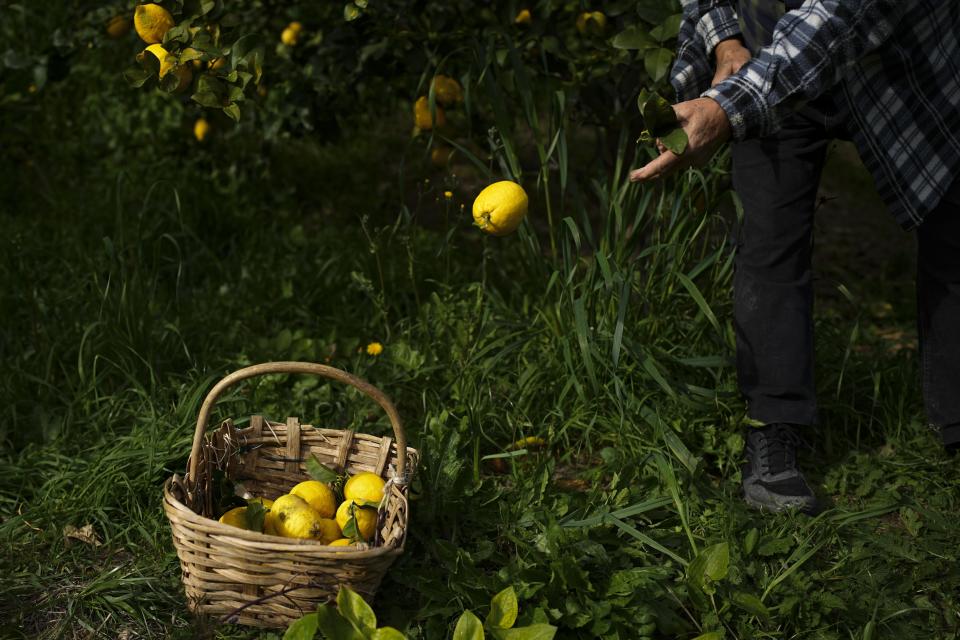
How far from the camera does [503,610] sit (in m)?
1.64

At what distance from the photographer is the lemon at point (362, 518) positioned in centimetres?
183

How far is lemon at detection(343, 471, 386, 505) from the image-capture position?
6.17ft

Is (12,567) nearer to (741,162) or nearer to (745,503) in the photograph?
(745,503)

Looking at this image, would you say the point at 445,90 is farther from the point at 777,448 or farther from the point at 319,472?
the point at 777,448

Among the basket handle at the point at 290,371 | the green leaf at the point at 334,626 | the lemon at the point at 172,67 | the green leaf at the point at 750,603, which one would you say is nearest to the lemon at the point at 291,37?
the lemon at the point at 172,67

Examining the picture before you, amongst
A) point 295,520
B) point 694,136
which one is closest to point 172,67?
point 295,520

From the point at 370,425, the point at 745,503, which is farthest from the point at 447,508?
the point at 745,503

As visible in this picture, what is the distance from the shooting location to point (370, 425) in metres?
2.38

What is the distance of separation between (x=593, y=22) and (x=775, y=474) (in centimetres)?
123

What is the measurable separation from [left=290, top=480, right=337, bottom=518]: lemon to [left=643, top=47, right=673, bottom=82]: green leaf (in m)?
1.14

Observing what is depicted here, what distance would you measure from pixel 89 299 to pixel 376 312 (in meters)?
0.81

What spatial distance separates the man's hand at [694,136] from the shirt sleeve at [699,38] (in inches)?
17.3

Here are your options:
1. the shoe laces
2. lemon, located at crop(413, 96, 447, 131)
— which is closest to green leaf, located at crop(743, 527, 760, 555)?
the shoe laces

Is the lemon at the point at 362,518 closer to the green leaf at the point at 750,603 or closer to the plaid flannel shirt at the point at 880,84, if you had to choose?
the green leaf at the point at 750,603
